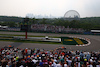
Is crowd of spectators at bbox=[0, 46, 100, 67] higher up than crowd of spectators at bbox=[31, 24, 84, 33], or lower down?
lower down

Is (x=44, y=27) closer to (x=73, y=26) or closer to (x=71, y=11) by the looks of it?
(x=73, y=26)

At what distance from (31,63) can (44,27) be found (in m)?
42.7

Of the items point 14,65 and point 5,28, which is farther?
point 5,28

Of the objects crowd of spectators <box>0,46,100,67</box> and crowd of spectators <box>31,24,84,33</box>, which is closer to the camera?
crowd of spectators <box>0,46,100,67</box>

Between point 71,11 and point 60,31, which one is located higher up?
point 71,11

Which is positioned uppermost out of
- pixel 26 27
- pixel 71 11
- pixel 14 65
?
pixel 71 11

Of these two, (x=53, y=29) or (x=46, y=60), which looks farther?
(x=53, y=29)

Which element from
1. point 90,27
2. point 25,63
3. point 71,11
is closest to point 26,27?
point 25,63

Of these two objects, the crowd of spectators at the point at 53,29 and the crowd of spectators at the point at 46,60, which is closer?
the crowd of spectators at the point at 46,60

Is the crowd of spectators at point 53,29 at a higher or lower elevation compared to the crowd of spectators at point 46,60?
higher

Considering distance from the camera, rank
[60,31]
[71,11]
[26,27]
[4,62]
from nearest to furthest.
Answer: [4,62] → [26,27] → [60,31] → [71,11]

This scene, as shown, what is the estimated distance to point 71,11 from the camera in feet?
242

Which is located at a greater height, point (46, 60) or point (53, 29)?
point (53, 29)

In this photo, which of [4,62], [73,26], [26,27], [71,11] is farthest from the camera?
[71,11]
